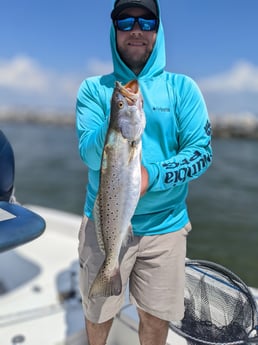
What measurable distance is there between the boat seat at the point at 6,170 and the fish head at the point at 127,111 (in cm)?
146

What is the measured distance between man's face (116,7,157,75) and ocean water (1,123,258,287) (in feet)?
20.7

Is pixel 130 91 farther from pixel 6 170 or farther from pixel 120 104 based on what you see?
pixel 6 170

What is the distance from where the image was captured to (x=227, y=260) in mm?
8664

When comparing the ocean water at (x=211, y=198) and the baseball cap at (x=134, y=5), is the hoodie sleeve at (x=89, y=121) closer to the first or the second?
the baseball cap at (x=134, y=5)

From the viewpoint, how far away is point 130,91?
1.74m

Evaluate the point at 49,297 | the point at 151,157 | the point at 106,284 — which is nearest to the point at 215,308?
the point at 106,284

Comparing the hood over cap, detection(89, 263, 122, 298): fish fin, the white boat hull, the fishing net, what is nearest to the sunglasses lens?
the hood over cap

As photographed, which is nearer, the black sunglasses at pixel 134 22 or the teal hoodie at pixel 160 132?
the teal hoodie at pixel 160 132

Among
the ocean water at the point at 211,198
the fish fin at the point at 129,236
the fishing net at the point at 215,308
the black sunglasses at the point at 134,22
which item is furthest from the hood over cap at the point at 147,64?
the ocean water at the point at 211,198

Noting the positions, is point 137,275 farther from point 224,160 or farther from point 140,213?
point 224,160

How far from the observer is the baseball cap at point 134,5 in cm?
213

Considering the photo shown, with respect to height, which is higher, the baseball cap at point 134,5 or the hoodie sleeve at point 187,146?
the baseball cap at point 134,5

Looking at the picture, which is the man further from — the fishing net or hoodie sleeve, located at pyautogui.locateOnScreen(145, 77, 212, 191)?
the fishing net

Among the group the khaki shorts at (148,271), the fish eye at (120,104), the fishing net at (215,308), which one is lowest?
the fishing net at (215,308)
